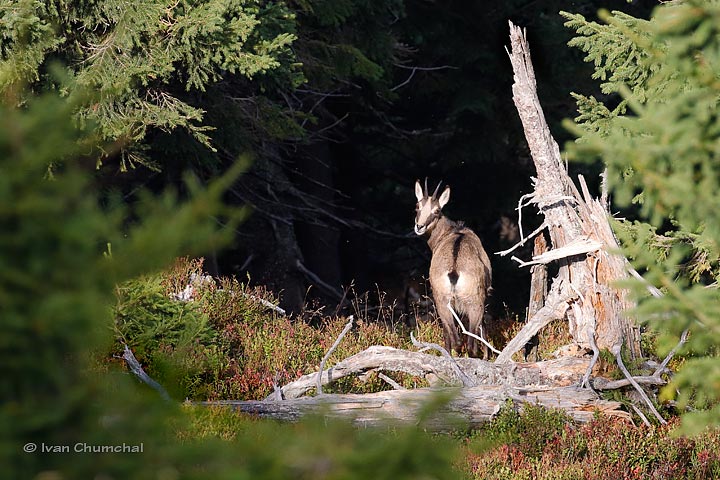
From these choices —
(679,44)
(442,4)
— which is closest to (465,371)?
(679,44)

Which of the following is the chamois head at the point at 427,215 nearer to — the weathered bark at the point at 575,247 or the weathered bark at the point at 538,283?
Answer: the weathered bark at the point at 538,283

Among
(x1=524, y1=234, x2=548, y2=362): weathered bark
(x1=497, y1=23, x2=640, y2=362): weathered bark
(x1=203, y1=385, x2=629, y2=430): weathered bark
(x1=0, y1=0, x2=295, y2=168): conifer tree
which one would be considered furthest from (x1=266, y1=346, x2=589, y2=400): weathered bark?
(x1=0, y1=0, x2=295, y2=168): conifer tree

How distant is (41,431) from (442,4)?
51.0 ft

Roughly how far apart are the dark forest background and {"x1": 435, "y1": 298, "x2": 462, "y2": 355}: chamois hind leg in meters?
3.66

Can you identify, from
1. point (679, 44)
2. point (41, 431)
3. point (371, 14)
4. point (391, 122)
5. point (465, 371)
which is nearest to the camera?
point (41, 431)

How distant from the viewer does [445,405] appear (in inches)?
328

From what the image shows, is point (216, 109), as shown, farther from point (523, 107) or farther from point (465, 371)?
point (465, 371)

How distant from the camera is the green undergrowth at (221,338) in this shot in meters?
9.22

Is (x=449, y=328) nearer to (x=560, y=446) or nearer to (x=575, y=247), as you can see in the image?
(x=575, y=247)

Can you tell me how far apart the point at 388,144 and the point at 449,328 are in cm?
815

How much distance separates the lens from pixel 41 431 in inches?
107

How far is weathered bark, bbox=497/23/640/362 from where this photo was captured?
31.9 feet

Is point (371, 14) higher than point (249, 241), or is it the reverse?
point (371, 14)

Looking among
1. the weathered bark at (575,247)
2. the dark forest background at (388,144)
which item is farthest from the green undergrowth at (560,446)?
the dark forest background at (388,144)
